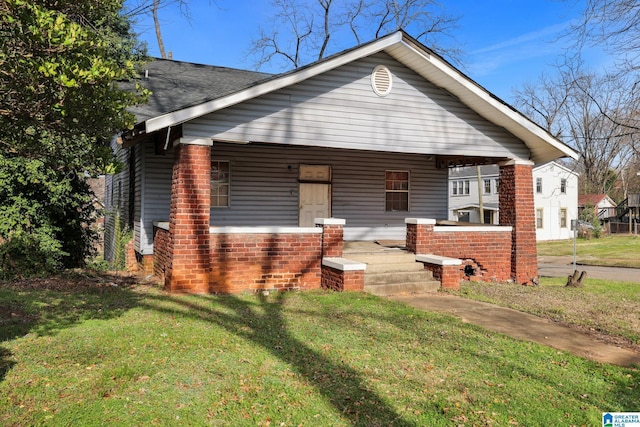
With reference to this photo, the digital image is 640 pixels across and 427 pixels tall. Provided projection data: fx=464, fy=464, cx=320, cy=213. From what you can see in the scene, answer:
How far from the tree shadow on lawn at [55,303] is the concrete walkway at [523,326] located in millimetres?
5010

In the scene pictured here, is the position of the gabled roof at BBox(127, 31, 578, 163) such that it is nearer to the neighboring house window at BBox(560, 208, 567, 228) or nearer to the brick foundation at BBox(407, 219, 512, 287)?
the brick foundation at BBox(407, 219, 512, 287)

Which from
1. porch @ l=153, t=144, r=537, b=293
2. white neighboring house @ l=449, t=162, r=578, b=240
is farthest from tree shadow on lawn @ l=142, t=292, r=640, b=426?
white neighboring house @ l=449, t=162, r=578, b=240

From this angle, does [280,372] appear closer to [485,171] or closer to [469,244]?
[469,244]

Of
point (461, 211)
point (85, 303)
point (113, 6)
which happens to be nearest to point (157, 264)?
point (85, 303)

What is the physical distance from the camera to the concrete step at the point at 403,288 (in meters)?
9.05

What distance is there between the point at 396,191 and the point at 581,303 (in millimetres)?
6412

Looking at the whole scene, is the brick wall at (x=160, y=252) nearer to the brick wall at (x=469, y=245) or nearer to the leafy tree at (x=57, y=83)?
the leafy tree at (x=57, y=83)

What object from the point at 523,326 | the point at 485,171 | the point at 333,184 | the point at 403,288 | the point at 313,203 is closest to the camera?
the point at 523,326

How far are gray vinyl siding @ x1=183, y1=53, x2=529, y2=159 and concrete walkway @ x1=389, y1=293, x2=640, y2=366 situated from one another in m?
3.59

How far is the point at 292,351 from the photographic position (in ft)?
17.5

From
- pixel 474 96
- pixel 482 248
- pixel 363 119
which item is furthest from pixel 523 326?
pixel 474 96

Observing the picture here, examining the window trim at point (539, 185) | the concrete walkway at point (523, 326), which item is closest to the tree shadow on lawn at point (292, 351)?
the concrete walkway at point (523, 326)

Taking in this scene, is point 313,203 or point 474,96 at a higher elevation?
point 474,96

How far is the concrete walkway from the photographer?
18.8 ft
